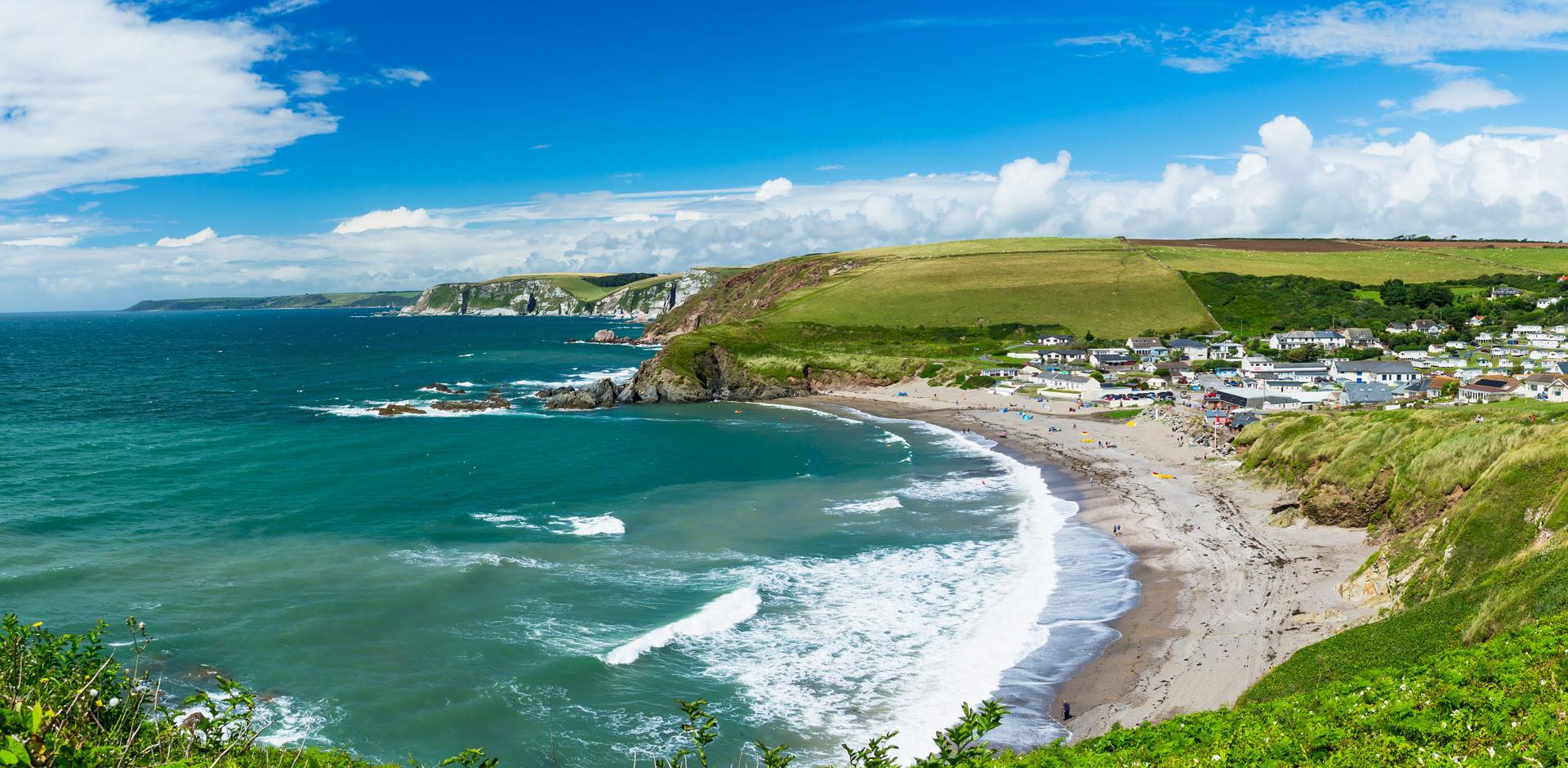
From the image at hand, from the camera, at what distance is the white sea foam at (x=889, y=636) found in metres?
28.1

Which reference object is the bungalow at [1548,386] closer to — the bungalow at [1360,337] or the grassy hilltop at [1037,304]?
the bungalow at [1360,337]

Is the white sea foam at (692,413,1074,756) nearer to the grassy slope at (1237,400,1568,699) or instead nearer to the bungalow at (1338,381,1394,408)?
A: the grassy slope at (1237,400,1568,699)

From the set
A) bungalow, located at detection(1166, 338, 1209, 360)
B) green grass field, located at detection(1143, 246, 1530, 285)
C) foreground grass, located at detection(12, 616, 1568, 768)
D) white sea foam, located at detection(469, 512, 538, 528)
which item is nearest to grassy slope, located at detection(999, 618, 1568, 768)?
foreground grass, located at detection(12, 616, 1568, 768)

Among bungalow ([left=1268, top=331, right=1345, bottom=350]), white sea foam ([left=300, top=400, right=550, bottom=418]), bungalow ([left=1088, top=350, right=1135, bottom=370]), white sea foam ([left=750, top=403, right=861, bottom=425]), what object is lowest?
white sea foam ([left=750, top=403, right=861, bottom=425])

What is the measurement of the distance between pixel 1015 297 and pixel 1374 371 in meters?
76.3

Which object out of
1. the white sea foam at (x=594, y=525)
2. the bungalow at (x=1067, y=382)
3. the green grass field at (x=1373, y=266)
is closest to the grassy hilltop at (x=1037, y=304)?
the green grass field at (x=1373, y=266)

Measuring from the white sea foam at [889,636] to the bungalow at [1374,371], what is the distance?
74.0 meters

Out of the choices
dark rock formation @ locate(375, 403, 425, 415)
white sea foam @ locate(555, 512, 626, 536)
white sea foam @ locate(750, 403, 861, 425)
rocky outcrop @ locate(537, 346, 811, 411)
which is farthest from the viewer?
rocky outcrop @ locate(537, 346, 811, 411)

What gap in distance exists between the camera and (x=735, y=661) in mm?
31562

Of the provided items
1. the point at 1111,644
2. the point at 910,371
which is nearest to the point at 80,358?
the point at 910,371

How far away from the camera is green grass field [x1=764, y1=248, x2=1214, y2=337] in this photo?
156m

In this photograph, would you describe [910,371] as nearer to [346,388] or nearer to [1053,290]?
A: [1053,290]

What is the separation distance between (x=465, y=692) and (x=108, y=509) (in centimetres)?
3705

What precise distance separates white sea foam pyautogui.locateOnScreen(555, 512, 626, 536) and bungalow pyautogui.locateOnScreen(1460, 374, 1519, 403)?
252ft
